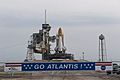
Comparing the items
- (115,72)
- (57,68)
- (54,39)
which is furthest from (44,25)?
(57,68)

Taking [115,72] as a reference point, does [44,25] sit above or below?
above

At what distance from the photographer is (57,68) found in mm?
31953

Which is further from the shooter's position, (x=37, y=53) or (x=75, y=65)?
(x=37, y=53)

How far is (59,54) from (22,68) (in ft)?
207

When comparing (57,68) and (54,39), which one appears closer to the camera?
(57,68)

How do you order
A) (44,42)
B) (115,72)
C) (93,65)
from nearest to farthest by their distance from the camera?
(93,65), (115,72), (44,42)

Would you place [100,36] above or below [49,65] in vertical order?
above

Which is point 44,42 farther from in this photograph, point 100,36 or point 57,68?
point 57,68

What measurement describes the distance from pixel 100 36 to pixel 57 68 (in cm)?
4456

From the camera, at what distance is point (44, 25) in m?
104

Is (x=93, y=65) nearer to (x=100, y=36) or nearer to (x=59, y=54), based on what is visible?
(x=100, y=36)

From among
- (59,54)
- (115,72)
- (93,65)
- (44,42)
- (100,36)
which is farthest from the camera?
(44,42)

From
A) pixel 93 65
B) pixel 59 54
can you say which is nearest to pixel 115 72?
pixel 93 65

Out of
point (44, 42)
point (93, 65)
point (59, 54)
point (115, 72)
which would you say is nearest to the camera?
point (93, 65)
